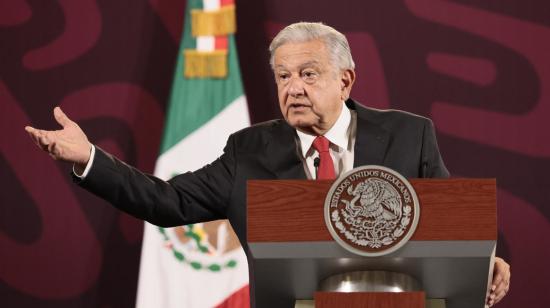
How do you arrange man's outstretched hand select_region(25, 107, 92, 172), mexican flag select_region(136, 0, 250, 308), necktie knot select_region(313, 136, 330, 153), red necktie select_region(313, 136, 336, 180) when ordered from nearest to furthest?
1. man's outstretched hand select_region(25, 107, 92, 172)
2. red necktie select_region(313, 136, 336, 180)
3. necktie knot select_region(313, 136, 330, 153)
4. mexican flag select_region(136, 0, 250, 308)

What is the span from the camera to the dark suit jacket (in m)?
2.60

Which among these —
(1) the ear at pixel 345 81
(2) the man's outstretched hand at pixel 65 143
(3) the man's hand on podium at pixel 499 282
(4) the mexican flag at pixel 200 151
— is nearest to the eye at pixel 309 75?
(1) the ear at pixel 345 81

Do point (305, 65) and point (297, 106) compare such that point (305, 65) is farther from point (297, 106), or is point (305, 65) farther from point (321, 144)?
point (321, 144)

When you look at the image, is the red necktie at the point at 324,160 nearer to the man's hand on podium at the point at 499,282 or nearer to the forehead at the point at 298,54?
the forehead at the point at 298,54

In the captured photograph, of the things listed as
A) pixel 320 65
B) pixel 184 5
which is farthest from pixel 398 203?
pixel 184 5

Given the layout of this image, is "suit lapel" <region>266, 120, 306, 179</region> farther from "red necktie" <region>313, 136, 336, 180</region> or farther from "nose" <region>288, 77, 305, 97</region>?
"nose" <region>288, 77, 305, 97</region>

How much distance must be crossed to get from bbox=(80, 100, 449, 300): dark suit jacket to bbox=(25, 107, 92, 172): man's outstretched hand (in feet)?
0.82

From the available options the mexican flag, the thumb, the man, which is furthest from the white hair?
the mexican flag

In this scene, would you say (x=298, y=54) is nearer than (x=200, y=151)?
Yes

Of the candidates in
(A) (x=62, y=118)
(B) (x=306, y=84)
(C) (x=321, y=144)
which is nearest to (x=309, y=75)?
(B) (x=306, y=84)

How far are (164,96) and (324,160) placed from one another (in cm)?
224

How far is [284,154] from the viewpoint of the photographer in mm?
2654

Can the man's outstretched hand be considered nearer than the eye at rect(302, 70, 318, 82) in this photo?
Yes

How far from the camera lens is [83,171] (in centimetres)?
234
